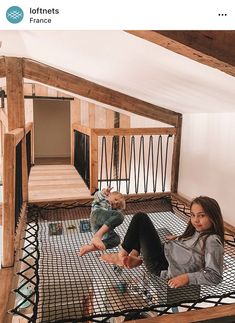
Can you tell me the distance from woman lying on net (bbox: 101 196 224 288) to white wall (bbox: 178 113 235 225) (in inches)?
52.8

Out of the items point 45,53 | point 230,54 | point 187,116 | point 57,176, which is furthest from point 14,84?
point 230,54

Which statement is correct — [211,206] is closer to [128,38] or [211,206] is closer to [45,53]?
[128,38]

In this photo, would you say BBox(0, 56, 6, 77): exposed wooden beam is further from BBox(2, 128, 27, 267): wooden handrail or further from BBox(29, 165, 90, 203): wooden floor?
BBox(2, 128, 27, 267): wooden handrail

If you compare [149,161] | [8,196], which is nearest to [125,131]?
[149,161]

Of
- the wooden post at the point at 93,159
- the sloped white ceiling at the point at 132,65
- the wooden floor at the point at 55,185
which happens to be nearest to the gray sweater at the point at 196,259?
the sloped white ceiling at the point at 132,65

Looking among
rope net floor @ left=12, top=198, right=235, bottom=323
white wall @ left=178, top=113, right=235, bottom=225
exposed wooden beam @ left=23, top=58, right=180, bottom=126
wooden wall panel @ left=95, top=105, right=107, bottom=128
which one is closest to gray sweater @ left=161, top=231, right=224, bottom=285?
rope net floor @ left=12, top=198, right=235, bottom=323

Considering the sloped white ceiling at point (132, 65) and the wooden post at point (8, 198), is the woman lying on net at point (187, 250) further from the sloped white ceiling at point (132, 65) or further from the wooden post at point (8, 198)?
the sloped white ceiling at point (132, 65)

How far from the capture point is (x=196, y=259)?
5.52 feet

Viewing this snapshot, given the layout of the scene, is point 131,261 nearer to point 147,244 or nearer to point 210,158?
point 147,244

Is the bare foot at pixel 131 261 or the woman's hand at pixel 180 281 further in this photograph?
the bare foot at pixel 131 261

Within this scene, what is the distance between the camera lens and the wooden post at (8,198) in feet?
5.37

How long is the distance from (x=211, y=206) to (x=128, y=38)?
1.30 metres

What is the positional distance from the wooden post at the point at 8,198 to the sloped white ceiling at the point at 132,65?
1110 mm

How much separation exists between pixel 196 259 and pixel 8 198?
1.17 m
